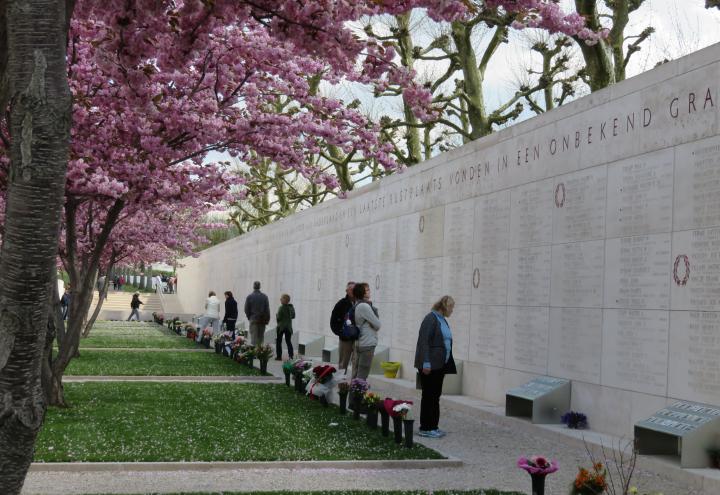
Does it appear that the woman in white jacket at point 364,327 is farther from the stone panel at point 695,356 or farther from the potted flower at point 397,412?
Result: the stone panel at point 695,356

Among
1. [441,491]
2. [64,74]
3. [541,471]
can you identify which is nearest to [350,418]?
[441,491]

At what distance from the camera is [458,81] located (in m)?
24.0

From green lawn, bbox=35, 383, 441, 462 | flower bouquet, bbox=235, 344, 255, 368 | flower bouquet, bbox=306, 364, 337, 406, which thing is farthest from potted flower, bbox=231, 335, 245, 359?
flower bouquet, bbox=306, 364, 337, 406

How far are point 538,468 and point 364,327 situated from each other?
7.14m

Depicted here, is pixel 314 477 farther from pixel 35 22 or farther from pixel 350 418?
pixel 35 22

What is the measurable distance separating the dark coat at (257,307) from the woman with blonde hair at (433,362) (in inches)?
510

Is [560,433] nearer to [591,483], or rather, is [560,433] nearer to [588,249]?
[588,249]

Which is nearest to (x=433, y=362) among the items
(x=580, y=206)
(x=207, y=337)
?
(x=580, y=206)

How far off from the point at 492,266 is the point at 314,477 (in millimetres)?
7372

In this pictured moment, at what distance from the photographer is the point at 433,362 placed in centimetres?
1119

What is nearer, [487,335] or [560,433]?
[560,433]

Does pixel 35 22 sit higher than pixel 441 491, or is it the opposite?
pixel 35 22

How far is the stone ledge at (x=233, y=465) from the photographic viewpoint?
843 cm

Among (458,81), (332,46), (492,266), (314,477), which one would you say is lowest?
(314,477)
